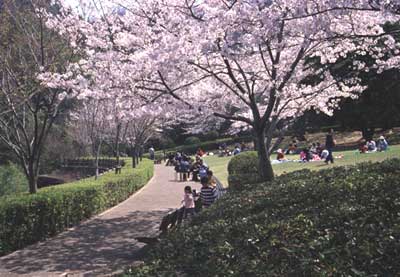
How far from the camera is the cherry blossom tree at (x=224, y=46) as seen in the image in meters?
8.44

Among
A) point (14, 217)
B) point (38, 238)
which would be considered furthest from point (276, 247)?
point (38, 238)

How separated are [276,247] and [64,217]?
8201mm

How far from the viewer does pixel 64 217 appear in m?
11.9

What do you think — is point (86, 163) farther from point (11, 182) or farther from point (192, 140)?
point (192, 140)

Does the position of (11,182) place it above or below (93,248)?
above

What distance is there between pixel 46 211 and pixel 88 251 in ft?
5.69

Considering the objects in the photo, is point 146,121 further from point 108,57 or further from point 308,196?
point 308,196

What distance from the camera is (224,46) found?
905 centimetres

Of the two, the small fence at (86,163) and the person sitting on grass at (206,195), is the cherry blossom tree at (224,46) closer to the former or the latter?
the person sitting on grass at (206,195)

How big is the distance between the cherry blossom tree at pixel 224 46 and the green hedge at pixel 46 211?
2.99m

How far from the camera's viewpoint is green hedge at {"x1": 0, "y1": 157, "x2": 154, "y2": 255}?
9617 mm

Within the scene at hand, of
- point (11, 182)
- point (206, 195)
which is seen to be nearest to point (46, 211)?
point (206, 195)

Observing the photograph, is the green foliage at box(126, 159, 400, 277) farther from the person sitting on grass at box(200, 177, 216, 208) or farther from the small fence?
the small fence

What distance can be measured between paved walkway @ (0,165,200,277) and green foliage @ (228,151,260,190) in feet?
8.23
